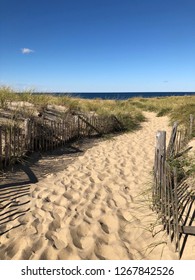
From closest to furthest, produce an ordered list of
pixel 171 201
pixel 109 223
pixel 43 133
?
pixel 171 201
pixel 109 223
pixel 43 133

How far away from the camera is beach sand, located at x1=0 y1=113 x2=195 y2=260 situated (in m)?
3.47

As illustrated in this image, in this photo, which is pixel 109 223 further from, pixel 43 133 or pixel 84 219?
pixel 43 133

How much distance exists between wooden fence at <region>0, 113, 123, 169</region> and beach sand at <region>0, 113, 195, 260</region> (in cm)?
115

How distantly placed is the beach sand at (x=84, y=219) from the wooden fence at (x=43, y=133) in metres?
1.15

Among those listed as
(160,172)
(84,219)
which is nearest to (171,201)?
(160,172)

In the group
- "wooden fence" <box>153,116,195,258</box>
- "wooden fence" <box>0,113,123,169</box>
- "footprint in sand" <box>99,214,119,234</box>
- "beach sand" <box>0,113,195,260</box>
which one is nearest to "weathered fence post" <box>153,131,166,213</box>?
"wooden fence" <box>153,116,195,258</box>

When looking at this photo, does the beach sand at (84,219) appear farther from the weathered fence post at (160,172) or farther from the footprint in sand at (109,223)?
the weathered fence post at (160,172)

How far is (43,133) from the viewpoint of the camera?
27.1ft

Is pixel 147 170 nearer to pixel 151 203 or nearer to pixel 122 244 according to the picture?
pixel 151 203

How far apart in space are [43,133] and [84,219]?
4.43 m

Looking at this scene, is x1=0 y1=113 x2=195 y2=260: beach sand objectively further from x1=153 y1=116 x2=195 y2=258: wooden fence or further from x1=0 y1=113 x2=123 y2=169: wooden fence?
x1=0 y1=113 x2=123 y2=169: wooden fence

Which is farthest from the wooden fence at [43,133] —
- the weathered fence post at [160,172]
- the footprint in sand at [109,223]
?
the weathered fence post at [160,172]

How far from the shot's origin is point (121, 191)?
5.50 meters

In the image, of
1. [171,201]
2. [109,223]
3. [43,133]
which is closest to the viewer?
[171,201]
